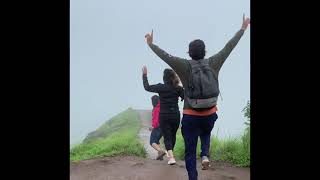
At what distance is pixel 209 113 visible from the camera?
6832 mm

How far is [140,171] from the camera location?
9180 mm

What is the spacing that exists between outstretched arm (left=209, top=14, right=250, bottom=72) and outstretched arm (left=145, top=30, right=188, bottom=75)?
0.37 metres

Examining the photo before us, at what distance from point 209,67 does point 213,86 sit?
27 centimetres

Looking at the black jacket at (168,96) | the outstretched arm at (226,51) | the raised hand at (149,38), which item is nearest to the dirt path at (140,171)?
the black jacket at (168,96)

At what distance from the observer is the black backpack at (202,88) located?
6.70 m

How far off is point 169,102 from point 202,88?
9.24 feet

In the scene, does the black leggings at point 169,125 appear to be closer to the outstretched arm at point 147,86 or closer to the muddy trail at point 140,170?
the muddy trail at point 140,170

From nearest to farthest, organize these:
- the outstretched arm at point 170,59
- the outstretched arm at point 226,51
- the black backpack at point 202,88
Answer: the black backpack at point 202,88 → the outstretched arm at point 170,59 → the outstretched arm at point 226,51

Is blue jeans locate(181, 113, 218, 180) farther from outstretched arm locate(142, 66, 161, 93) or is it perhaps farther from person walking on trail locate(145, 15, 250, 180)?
outstretched arm locate(142, 66, 161, 93)

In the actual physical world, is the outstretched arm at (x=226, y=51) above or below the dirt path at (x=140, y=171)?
above

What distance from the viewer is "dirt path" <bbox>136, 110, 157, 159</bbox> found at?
41.7ft

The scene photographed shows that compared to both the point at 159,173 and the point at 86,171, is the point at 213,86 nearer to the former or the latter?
the point at 159,173
